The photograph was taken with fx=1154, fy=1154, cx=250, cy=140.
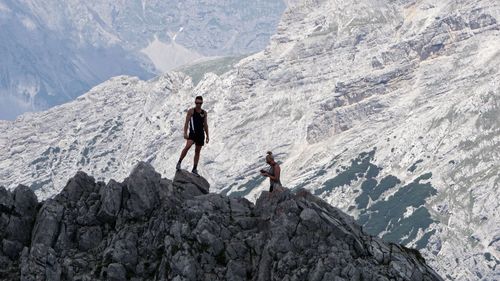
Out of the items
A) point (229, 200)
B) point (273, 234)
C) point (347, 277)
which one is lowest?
point (347, 277)

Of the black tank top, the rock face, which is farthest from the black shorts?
the rock face

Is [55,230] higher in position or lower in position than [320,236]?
higher

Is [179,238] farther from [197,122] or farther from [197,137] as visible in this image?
[197,122]

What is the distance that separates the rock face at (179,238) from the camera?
6131 centimetres

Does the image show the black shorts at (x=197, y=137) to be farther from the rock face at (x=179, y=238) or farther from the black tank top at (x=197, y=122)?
the rock face at (x=179, y=238)

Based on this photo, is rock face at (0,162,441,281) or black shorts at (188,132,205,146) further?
black shorts at (188,132,205,146)

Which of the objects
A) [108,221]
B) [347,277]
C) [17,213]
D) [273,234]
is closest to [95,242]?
[108,221]

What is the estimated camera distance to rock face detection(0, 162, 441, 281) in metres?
61.3

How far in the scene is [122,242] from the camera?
212 ft

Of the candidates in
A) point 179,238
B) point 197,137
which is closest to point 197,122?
point 197,137

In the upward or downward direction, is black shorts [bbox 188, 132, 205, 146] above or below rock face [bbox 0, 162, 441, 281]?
above

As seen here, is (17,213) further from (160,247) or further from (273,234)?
(273,234)

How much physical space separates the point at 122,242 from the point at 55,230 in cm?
466

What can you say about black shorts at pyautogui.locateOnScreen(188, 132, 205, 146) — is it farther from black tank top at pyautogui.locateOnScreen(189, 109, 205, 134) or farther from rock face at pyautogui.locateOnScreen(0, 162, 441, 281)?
rock face at pyautogui.locateOnScreen(0, 162, 441, 281)
